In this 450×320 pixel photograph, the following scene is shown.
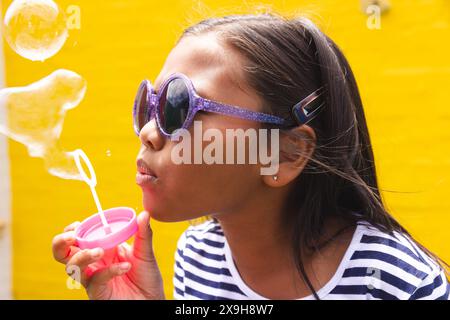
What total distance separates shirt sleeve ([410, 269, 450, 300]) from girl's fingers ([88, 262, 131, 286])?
2.33ft

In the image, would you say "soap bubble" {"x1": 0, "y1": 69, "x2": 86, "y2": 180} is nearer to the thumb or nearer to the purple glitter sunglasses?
the thumb

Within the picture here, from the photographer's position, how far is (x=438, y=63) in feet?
8.30

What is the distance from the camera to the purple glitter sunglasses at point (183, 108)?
1449mm

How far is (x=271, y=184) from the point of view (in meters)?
1.54

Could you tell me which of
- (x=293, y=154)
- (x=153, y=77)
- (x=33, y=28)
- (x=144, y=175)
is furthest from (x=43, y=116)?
(x=153, y=77)

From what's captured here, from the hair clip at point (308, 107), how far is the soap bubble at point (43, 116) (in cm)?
80

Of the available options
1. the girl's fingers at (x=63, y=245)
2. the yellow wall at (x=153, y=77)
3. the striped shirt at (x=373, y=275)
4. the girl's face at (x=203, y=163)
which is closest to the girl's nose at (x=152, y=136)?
the girl's face at (x=203, y=163)

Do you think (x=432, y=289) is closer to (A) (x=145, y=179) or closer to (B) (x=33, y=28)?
(A) (x=145, y=179)

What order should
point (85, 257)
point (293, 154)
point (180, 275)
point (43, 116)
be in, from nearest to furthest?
Answer: point (85, 257)
point (293, 154)
point (180, 275)
point (43, 116)

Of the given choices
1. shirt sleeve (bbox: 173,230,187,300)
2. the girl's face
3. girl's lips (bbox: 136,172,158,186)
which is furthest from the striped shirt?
girl's lips (bbox: 136,172,158,186)

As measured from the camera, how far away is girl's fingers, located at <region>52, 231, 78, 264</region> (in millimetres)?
1530

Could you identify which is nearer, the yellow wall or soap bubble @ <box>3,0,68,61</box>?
soap bubble @ <box>3,0,68,61</box>

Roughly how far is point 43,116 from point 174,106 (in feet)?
2.35
